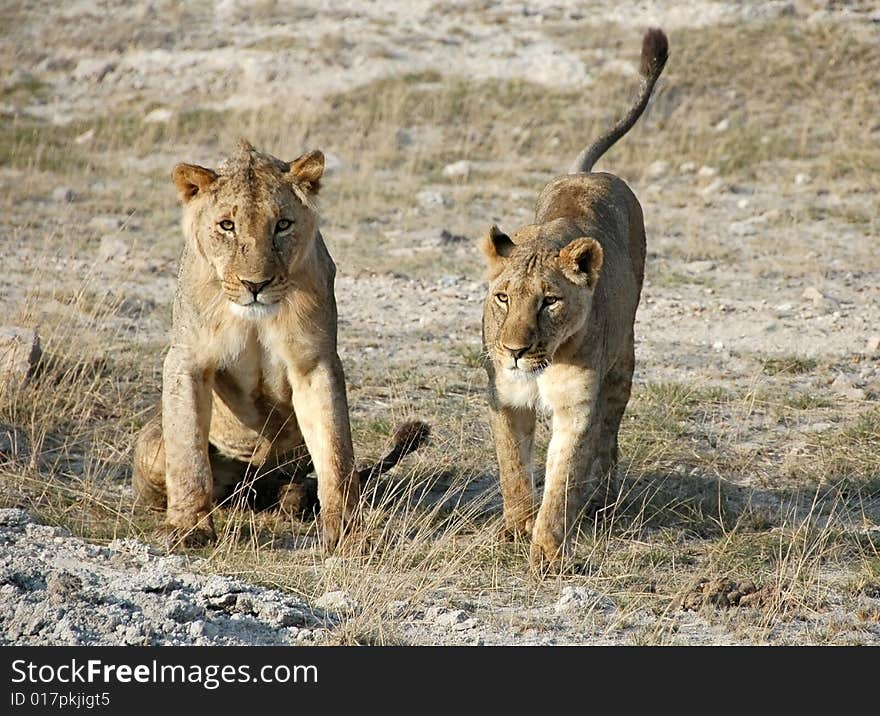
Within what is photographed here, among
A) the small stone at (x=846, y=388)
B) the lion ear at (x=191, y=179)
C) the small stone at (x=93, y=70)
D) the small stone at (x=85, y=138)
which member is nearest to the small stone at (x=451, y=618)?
the lion ear at (x=191, y=179)

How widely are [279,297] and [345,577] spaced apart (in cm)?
98

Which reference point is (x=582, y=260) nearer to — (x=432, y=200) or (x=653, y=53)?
(x=653, y=53)

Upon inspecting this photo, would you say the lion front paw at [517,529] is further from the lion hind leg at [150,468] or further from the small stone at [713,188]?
the small stone at [713,188]

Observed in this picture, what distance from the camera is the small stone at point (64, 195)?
12.2m

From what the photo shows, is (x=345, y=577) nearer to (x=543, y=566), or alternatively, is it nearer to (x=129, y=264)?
(x=543, y=566)

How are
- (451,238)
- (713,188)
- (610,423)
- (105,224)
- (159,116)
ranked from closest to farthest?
(610,423) < (451,238) < (105,224) < (713,188) < (159,116)

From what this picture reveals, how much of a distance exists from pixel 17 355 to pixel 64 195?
5784mm

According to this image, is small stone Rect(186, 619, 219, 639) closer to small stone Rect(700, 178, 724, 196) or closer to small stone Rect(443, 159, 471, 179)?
small stone Rect(700, 178, 724, 196)

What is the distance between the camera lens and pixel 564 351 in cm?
511

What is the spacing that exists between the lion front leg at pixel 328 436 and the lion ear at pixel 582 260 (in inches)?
36.0

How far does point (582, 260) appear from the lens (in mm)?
5082

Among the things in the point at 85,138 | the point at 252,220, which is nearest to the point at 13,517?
the point at 252,220

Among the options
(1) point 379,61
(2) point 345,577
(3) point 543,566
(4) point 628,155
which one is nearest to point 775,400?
(3) point 543,566
